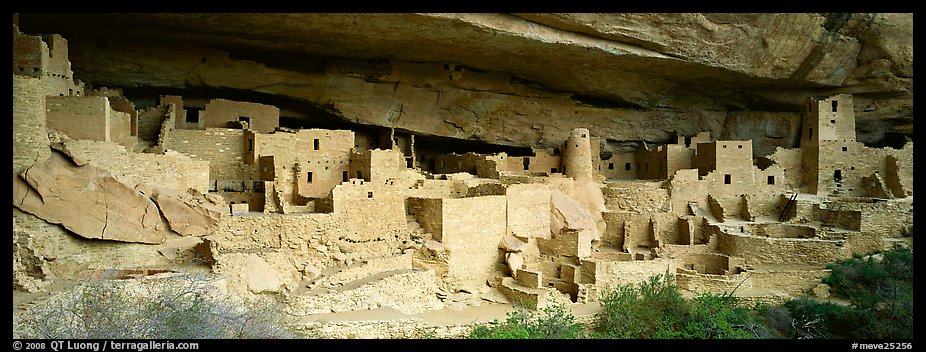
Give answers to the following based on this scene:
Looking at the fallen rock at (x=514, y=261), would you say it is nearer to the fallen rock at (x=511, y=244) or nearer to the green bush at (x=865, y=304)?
the fallen rock at (x=511, y=244)

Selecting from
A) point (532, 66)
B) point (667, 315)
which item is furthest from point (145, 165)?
point (532, 66)

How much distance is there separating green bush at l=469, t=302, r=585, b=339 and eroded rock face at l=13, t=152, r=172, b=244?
4963mm

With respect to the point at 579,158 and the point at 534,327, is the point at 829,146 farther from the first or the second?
the point at 534,327

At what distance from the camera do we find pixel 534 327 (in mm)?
9992

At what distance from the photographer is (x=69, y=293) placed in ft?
25.2

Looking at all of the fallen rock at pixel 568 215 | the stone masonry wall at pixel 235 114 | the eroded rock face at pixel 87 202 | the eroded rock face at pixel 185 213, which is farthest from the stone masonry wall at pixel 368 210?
the stone masonry wall at pixel 235 114

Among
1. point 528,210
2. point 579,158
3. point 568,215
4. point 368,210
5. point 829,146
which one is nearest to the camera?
point 368,210

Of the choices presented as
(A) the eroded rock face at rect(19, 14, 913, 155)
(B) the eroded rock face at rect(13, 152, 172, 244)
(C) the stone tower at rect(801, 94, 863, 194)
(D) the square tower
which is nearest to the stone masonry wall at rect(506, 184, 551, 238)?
(A) the eroded rock face at rect(19, 14, 913, 155)

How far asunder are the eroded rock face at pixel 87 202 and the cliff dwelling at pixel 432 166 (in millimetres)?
29

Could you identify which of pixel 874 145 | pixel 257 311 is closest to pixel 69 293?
pixel 257 311

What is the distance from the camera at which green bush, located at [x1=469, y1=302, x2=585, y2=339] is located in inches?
383

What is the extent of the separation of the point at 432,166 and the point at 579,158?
5.12 metres

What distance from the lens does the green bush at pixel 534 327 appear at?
9.72 meters
